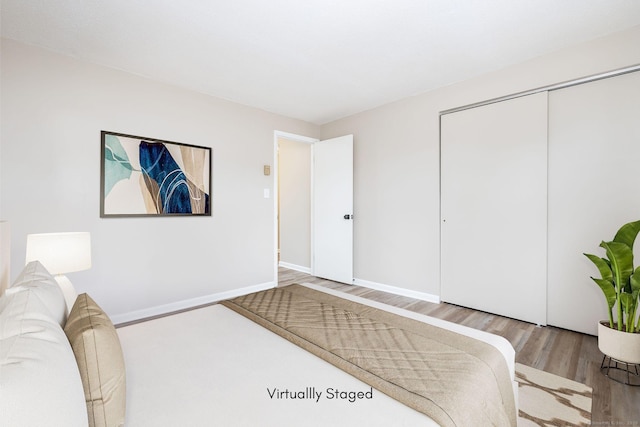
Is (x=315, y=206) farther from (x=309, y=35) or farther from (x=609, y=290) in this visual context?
(x=609, y=290)

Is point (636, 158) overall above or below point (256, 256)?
above

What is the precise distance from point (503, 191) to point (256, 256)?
9.81 ft

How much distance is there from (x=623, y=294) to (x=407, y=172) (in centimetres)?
223

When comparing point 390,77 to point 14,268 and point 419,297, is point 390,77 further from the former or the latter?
point 14,268

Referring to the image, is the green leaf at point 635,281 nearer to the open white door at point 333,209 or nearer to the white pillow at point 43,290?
the open white door at point 333,209

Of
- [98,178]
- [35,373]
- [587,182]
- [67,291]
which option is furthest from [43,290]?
[587,182]

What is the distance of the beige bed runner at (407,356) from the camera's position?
93 cm

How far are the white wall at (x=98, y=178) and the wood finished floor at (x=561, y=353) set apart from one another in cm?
203

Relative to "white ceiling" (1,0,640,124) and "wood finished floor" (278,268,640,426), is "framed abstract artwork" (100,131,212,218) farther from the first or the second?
"wood finished floor" (278,268,640,426)

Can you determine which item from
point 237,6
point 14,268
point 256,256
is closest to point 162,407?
point 237,6

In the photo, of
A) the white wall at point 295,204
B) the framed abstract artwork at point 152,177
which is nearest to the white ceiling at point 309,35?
the framed abstract artwork at point 152,177

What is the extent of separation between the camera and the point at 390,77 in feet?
10.2

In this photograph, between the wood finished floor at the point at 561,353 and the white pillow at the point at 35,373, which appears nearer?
the white pillow at the point at 35,373

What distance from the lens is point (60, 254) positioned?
5.84 feet
